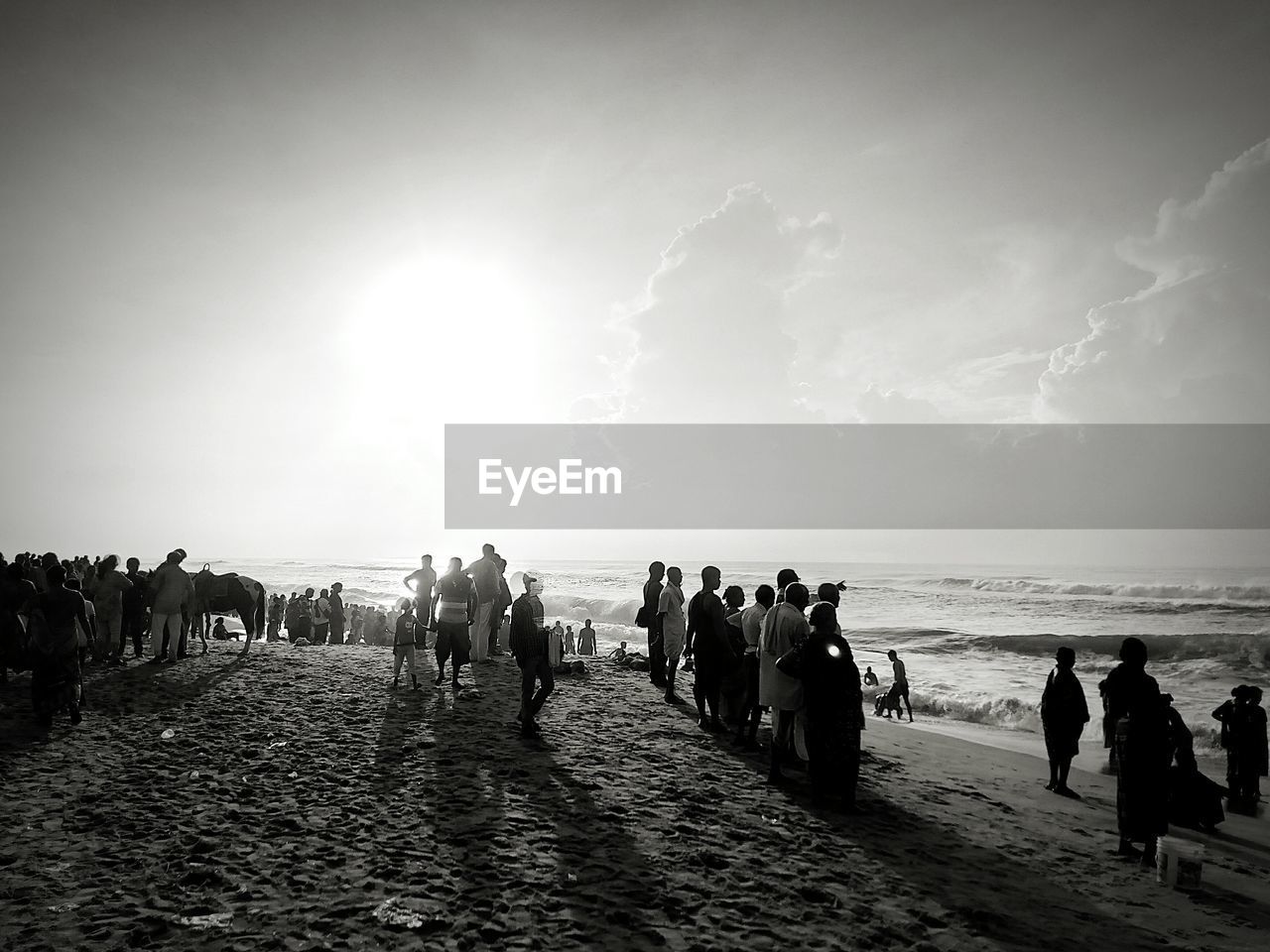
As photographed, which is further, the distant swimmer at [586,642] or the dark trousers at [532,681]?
the distant swimmer at [586,642]

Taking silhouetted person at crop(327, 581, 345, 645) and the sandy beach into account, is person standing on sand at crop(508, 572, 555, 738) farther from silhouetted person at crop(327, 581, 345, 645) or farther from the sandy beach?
silhouetted person at crop(327, 581, 345, 645)

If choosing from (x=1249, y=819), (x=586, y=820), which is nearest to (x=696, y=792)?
(x=586, y=820)

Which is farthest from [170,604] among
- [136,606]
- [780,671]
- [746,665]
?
[780,671]

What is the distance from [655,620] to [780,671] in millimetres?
4564

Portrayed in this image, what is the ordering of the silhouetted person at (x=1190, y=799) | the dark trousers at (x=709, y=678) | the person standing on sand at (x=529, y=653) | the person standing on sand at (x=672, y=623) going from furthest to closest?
the person standing on sand at (x=672, y=623) → the dark trousers at (x=709, y=678) → the person standing on sand at (x=529, y=653) → the silhouetted person at (x=1190, y=799)

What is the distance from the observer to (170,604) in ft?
41.8

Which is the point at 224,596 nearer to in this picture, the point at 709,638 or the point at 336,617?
the point at 336,617

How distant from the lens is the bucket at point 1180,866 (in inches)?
224

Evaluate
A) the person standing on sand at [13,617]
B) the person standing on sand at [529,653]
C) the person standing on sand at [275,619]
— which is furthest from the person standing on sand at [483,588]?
the person standing on sand at [275,619]

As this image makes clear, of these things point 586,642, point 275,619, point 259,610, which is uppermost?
point 259,610

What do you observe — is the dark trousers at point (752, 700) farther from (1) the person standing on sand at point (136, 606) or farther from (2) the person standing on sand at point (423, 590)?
(1) the person standing on sand at point (136, 606)

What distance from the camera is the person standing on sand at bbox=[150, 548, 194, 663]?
1247 centimetres

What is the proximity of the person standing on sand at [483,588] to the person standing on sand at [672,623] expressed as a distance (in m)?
3.44

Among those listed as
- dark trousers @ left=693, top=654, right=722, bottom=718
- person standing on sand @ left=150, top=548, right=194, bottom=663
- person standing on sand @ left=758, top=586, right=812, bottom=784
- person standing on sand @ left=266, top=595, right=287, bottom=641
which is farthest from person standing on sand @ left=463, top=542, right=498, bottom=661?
person standing on sand @ left=266, top=595, right=287, bottom=641
